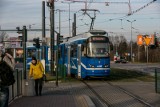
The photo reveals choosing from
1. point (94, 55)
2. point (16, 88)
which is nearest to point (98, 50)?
point (94, 55)

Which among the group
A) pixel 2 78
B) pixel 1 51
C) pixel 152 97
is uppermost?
pixel 1 51

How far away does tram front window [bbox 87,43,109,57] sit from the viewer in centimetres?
Result: 3077

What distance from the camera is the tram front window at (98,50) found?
3077 cm

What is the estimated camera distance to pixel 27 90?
1916 centimetres

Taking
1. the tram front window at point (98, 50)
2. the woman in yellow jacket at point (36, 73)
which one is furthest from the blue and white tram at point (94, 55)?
the woman in yellow jacket at point (36, 73)

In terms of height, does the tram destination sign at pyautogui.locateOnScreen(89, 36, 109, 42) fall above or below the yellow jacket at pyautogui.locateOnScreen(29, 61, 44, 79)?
above

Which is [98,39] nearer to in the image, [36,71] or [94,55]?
[94,55]

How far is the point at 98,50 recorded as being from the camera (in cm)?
3095

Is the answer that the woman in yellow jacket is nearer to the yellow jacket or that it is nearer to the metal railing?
the yellow jacket

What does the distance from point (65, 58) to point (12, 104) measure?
23998 mm

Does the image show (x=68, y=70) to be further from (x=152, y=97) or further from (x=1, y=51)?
(x=1, y=51)

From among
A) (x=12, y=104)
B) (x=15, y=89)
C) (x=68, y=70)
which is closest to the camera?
(x=12, y=104)

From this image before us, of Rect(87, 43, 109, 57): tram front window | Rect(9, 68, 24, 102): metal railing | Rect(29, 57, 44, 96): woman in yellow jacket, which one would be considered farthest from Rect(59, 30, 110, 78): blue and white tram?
Rect(9, 68, 24, 102): metal railing

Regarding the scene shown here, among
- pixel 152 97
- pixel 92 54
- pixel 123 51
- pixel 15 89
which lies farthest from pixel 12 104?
pixel 123 51
